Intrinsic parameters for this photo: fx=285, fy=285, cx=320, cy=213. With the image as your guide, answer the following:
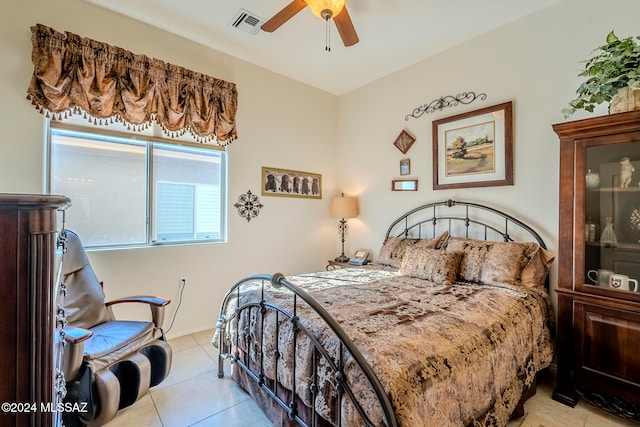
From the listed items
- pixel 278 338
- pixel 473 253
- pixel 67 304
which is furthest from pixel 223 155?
pixel 473 253

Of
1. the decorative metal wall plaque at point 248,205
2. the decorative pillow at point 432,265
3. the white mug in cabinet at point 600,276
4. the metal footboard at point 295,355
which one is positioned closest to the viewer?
the metal footboard at point 295,355

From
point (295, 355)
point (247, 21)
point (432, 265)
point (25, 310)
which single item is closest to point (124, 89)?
point (247, 21)

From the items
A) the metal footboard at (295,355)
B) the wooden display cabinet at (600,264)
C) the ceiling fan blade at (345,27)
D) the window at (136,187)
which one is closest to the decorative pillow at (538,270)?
the wooden display cabinet at (600,264)

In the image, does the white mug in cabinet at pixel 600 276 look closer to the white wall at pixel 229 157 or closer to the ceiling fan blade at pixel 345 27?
the ceiling fan blade at pixel 345 27

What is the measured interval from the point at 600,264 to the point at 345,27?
241 centimetres

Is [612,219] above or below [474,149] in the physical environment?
below

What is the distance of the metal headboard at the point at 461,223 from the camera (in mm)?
2619

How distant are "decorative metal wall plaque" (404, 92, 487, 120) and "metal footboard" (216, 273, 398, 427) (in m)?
2.62

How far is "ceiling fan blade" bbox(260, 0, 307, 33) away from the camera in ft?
6.33

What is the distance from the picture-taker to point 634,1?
2068 millimetres

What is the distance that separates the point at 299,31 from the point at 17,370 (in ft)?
10.0

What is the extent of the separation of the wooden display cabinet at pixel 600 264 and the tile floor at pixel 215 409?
102mm

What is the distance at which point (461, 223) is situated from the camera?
9.80ft

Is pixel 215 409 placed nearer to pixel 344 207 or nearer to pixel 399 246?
pixel 399 246
